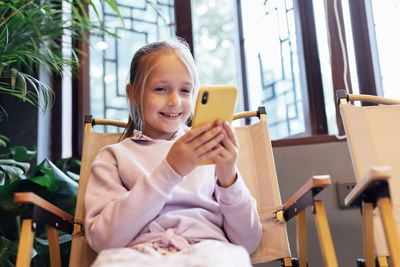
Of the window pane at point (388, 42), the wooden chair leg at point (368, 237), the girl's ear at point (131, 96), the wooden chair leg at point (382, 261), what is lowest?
the wooden chair leg at point (382, 261)

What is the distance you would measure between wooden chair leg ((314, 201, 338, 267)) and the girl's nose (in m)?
0.42

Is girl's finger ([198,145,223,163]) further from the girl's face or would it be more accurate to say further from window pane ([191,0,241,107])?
window pane ([191,0,241,107])

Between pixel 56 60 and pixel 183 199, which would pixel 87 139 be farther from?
pixel 183 199

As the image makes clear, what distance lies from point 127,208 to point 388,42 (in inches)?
55.4

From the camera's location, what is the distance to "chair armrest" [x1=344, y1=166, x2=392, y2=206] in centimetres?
82

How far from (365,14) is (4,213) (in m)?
1.62

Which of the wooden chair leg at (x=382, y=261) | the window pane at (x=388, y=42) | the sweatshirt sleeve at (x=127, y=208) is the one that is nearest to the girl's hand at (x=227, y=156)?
the sweatshirt sleeve at (x=127, y=208)

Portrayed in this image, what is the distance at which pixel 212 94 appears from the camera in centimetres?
86

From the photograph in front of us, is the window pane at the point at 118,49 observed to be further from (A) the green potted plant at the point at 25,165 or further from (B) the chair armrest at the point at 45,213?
(B) the chair armrest at the point at 45,213

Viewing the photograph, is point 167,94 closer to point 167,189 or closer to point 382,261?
point 167,189

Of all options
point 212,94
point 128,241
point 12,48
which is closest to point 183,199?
point 128,241

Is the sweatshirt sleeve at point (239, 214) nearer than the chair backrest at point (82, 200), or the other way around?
the sweatshirt sleeve at point (239, 214)

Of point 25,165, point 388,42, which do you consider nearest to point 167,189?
point 25,165

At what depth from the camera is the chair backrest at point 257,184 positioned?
3.95 feet
